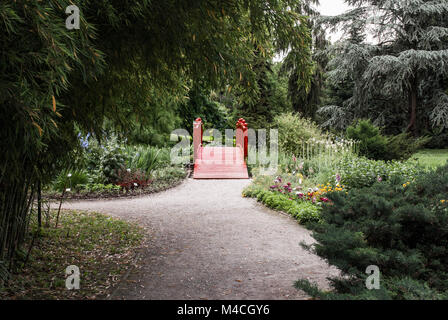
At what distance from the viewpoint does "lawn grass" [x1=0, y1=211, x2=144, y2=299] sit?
10.0 feet

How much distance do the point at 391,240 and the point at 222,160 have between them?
9.14m


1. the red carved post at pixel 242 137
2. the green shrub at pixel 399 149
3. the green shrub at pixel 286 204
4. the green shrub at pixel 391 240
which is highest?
the red carved post at pixel 242 137

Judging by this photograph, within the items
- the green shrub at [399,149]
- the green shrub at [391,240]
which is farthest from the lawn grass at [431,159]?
the green shrub at [391,240]

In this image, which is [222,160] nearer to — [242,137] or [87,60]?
[242,137]

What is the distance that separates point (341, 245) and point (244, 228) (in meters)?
3.07

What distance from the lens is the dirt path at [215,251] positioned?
3.14m

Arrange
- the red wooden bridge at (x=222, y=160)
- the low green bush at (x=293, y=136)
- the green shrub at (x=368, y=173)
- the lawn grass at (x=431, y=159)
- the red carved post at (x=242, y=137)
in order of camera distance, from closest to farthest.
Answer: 1. the green shrub at (x=368, y=173)
2. the red wooden bridge at (x=222, y=160)
3. the lawn grass at (x=431, y=159)
4. the red carved post at (x=242, y=137)
5. the low green bush at (x=293, y=136)

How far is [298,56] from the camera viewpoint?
386cm

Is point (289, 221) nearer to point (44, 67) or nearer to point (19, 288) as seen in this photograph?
point (19, 288)

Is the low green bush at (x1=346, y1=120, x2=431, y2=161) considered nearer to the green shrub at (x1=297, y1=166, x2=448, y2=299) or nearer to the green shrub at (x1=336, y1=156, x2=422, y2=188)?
the green shrub at (x1=336, y1=156, x2=422, y2=188)

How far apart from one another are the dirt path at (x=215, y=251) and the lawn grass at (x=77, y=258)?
25cm

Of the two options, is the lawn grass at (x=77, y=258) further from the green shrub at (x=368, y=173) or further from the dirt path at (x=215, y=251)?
the green shrub at (x=368, y=173)

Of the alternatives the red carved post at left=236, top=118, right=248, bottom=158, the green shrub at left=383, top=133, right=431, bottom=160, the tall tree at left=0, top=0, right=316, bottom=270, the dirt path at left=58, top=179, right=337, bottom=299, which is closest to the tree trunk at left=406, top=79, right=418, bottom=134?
the green shrub at left=383, top=133, right=431, bottom=160

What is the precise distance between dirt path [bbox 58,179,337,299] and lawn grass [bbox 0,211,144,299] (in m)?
0.25
